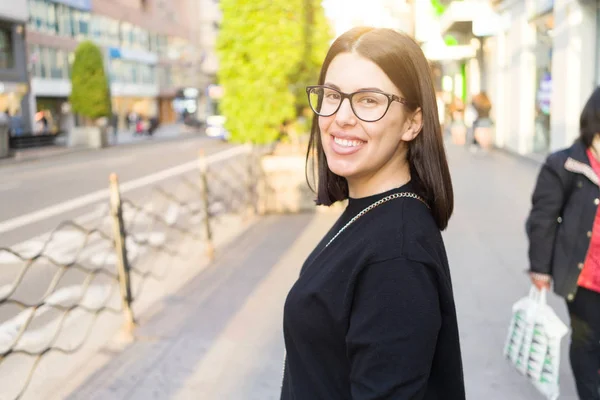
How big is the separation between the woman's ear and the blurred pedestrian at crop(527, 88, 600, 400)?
195 centimetres

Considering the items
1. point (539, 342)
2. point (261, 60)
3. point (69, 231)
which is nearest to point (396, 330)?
point (539, 342)

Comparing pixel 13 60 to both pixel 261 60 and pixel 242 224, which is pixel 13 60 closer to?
pixel 261 60

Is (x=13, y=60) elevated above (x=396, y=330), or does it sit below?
above

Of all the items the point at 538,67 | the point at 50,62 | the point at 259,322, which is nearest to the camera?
the point at 259,322

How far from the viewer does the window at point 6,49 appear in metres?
35.0

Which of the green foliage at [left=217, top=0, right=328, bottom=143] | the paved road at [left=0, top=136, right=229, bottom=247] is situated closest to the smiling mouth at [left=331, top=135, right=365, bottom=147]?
the paved road at [left=0, top=136, right=229, bottom=247]

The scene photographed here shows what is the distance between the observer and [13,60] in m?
35.6

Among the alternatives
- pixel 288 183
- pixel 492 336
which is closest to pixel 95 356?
pixel 492 336

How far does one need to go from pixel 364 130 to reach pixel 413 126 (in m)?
0.13

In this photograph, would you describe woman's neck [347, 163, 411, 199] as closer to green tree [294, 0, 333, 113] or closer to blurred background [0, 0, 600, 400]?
blurred background [0, 0, 600, 400]

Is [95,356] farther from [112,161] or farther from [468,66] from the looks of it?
[468,66]

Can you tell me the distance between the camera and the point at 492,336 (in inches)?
192

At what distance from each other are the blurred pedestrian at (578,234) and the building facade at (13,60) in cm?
3445

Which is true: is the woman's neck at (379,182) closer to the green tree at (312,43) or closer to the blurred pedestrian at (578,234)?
the blurred pedestrian at (578,234)
